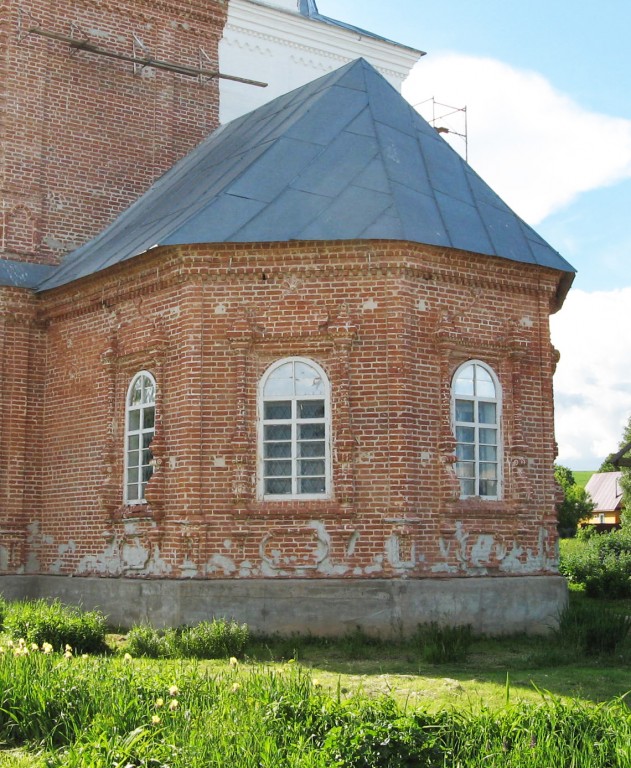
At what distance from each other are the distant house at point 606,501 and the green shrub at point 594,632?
48.2m

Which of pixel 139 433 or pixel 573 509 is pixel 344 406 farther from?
pixel 573 509

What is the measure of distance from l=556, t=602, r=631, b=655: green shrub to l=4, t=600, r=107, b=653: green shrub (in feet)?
15.8

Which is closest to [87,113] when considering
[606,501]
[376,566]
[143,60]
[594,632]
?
[143,60]

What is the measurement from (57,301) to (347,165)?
4651 mm

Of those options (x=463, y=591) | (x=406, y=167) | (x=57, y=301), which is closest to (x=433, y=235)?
(x=406, y=167)

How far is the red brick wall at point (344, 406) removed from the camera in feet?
37.2

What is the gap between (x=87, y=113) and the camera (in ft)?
51.5

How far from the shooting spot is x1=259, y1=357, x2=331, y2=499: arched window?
11.6 m

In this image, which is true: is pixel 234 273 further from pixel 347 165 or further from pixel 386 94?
pixel 386 94

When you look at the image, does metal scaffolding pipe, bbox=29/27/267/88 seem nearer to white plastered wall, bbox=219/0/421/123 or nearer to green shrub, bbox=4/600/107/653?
white plastered wall, bbox=219/0/421/123

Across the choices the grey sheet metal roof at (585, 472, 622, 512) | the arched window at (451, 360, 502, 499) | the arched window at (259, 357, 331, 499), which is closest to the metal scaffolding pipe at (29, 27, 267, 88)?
the arched window at (259, 357, 331, 499)

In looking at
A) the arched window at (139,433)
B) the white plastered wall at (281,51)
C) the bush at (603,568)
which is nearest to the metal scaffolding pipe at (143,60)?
the white plastered wall at (281,51)

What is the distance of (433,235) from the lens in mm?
11766

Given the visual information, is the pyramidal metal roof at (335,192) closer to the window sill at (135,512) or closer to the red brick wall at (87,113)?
the red brick wall at (87,113)
